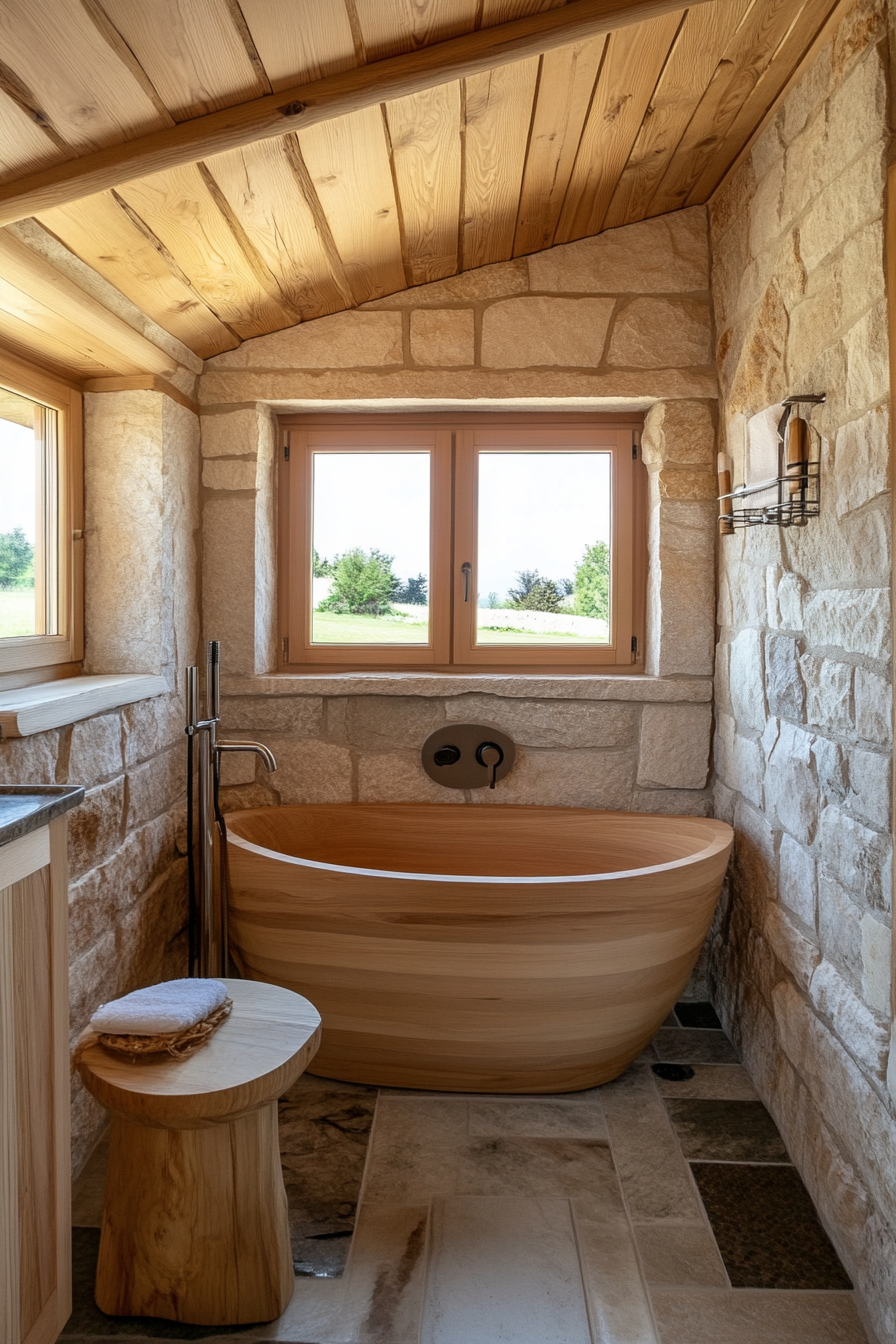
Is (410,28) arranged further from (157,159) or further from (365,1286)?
(365,1286)

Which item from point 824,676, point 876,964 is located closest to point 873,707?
point 824,676

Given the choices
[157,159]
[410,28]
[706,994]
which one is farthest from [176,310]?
[706,994]

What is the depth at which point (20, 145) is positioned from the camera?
1518mm

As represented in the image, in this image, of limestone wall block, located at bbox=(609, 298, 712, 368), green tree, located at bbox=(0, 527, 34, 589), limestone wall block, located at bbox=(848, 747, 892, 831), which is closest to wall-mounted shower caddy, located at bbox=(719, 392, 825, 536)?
limestone wall block, located at bbox=(848, 747, 892, 831)

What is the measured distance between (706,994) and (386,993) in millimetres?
1158

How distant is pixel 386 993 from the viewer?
7.08ft

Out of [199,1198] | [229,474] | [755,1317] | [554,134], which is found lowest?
[755,1317]

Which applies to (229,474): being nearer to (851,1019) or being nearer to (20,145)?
(20,145)

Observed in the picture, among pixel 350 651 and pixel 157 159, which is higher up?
pixel 157 159

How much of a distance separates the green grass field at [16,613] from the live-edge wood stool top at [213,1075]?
1.03m

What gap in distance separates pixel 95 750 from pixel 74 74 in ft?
4.22

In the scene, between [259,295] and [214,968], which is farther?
[259,295]

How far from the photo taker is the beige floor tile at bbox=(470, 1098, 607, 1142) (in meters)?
2.11

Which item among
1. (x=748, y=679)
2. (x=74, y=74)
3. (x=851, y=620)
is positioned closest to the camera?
(x=74, y=74)
